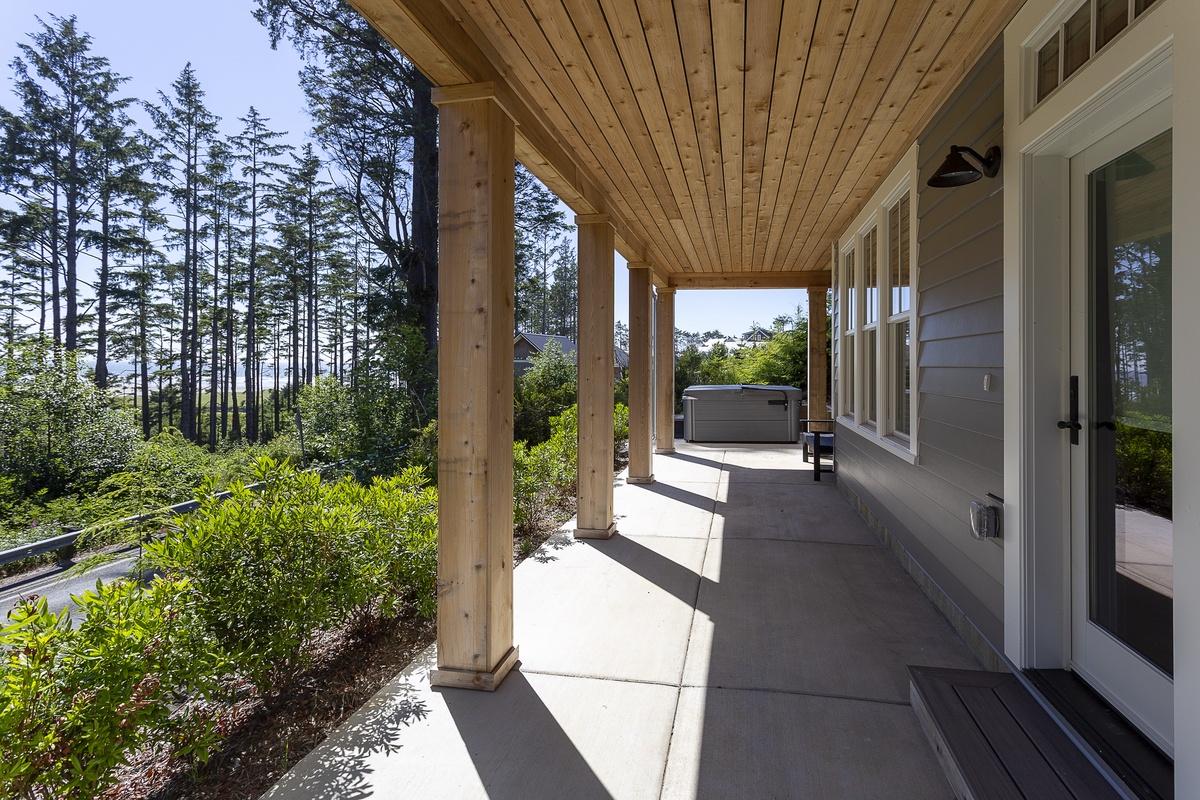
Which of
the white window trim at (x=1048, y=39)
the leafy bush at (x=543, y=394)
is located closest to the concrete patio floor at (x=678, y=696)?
the white window trim at (x=1048, y=39)

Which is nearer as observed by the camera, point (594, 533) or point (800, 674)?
point (800, 674)

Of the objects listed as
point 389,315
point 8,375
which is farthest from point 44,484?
point 389,315

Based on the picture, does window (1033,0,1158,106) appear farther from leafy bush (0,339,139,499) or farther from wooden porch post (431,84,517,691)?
leafy bush (0,339,139,499)

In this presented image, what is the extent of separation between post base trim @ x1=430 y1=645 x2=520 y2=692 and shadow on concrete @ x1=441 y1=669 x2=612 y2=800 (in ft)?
0.08

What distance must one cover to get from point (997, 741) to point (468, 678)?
1726mm

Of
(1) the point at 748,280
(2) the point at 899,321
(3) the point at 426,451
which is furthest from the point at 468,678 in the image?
(1) the point at 748,280

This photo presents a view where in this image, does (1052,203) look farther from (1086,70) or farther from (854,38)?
(854,38)

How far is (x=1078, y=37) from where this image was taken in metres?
1.83

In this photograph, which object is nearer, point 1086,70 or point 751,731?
point 1086,70

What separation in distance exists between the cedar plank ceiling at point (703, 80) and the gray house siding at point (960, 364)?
0.91 feet

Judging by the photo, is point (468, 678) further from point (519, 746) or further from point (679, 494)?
point (679, 494)

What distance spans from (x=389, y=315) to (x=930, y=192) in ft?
40.8

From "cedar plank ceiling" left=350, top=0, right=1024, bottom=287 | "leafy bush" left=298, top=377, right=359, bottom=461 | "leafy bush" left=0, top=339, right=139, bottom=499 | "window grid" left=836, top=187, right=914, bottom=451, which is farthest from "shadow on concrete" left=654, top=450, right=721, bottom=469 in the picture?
"leafy bush" left=0, top=339, right=139, bottom=499

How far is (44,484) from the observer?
9.03 meters
